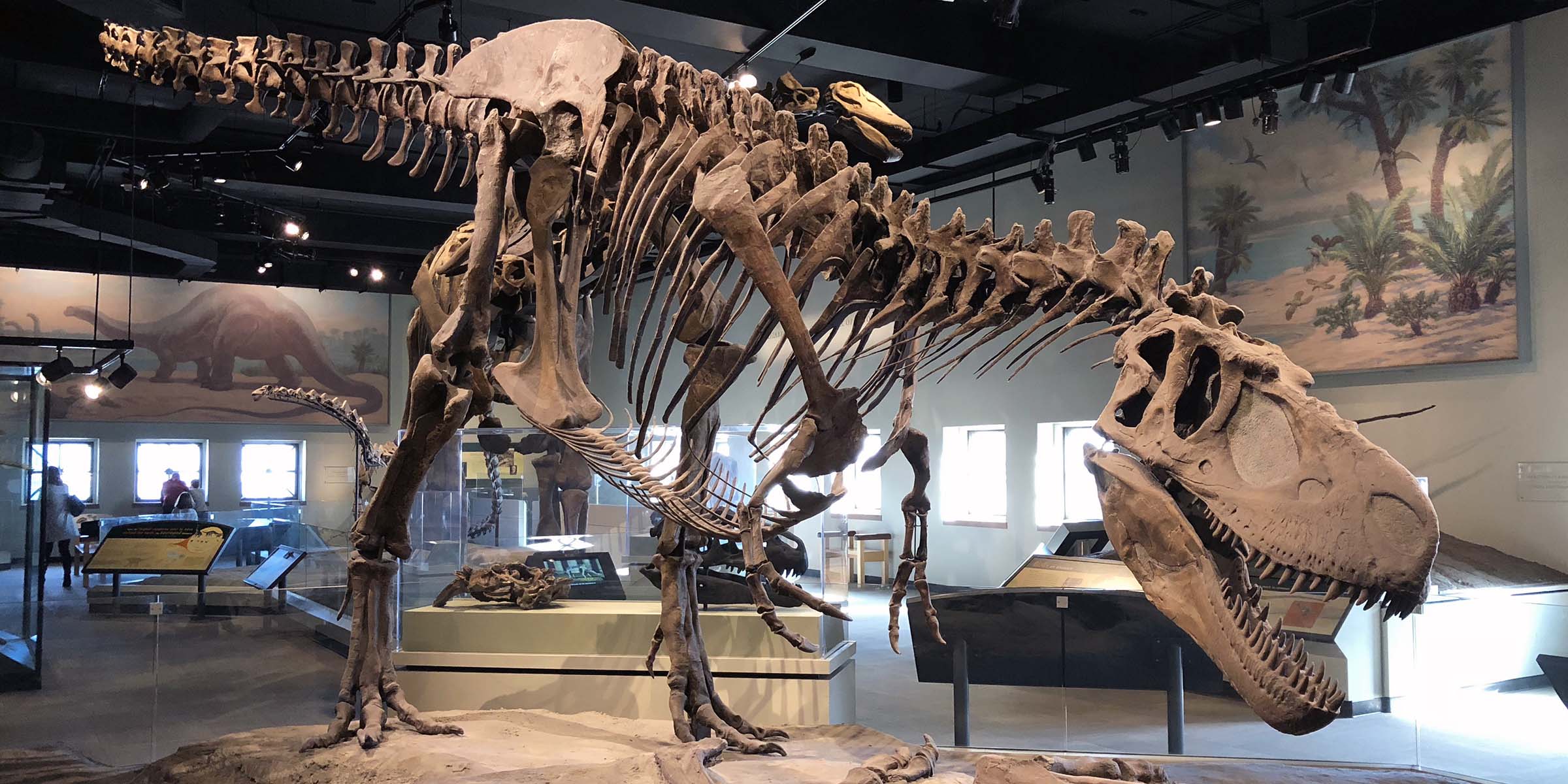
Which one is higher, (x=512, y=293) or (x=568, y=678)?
(x=512, y=293)

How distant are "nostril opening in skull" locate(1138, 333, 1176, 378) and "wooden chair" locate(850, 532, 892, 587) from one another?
433 inches

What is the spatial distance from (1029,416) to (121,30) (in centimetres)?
982

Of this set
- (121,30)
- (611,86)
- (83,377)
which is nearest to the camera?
(611,86)

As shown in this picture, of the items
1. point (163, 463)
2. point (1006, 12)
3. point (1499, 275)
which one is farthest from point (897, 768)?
point (163, 463)

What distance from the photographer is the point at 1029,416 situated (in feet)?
41.3

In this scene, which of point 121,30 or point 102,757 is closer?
point 121,30

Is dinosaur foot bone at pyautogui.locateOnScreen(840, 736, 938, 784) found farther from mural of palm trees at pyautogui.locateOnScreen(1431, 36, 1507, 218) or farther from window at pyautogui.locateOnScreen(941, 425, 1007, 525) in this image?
window at pyautogui.locateOnScreen(941, 425, 1007, 525)

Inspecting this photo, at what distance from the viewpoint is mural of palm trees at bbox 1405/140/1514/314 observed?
8039 millimetres

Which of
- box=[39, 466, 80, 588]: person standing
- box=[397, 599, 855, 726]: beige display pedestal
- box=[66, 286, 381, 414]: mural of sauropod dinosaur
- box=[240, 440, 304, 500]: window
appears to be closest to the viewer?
box=[397, 599, 855, 726]: beige display pedestal

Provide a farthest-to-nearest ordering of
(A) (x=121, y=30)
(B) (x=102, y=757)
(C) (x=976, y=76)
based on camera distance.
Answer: (C) (x=976, y=76) < (B) (x=102, y=757) < (A) (x=121, y=30)


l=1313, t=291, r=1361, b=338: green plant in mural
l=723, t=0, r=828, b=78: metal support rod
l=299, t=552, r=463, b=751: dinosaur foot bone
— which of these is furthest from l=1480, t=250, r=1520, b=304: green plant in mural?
l=299, t=552, r=463, b=751: dinosaur foot bone

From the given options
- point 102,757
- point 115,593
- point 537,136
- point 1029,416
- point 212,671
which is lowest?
point 102,757

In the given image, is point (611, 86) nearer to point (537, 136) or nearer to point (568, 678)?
point (537, 136)

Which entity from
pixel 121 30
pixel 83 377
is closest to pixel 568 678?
pixel 121 30
